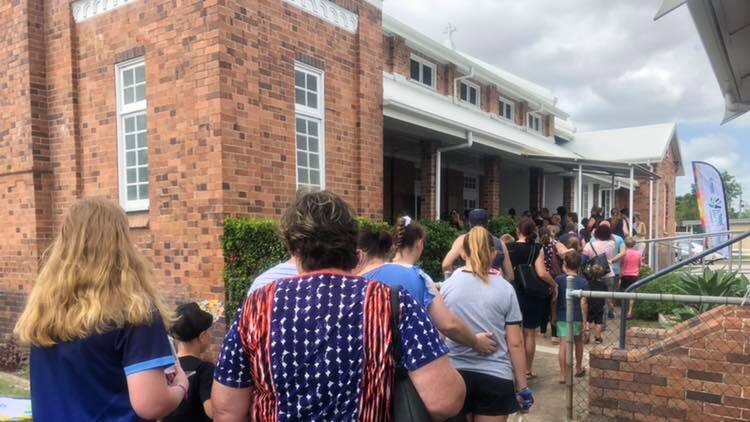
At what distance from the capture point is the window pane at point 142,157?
6.71 metres

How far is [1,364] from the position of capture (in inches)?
266

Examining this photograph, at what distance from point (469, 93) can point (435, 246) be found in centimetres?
819

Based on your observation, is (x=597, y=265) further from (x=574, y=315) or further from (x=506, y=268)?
(x=506, y=268)

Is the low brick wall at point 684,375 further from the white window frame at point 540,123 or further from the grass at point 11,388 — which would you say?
the white window frame at point 540,123

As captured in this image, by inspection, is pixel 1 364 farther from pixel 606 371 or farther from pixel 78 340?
pixel 606 371

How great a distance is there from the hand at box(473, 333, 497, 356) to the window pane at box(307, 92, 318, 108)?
16.7ft

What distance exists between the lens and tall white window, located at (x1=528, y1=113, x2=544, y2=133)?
20.5m

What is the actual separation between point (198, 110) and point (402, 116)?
4.17 metres

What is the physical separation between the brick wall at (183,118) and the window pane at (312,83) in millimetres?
203

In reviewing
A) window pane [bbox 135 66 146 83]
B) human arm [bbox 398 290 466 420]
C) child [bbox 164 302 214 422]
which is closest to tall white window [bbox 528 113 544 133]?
window pane [bbox 135 66 146 83]

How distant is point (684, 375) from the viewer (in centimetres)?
396

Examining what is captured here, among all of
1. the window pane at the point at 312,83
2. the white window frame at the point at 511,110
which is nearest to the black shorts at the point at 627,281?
the window pane at the point at 312,83

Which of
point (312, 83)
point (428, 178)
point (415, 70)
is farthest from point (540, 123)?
point (312, 83)

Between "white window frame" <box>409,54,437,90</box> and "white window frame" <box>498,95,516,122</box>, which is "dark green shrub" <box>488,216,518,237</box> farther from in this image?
"white window frame" <box>498,95,516,122</box>
